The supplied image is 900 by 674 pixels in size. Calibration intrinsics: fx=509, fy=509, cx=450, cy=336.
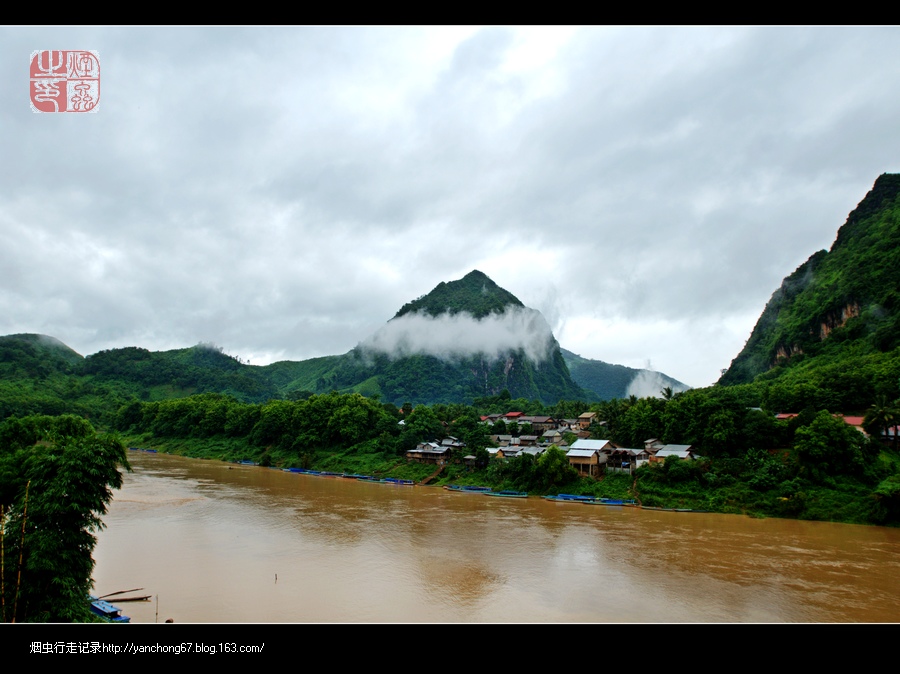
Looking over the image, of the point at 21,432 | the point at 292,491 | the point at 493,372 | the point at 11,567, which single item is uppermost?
the point at 493,372

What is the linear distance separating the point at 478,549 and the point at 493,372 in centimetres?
9573

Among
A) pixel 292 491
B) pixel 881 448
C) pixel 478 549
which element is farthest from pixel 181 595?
pixel 881 448

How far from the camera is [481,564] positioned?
60.4ft

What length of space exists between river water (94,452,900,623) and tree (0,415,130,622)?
3.26 m

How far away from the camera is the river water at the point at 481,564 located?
14156mm

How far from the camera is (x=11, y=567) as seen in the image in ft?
33.2

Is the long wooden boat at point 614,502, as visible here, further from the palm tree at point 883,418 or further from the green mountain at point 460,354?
the green mountain at point 460,354

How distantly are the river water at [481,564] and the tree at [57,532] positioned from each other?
3260 mm

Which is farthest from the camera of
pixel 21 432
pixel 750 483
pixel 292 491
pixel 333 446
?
pixel 333 446

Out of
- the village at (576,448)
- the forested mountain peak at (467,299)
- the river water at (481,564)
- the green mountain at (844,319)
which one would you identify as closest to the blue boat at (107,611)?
the river water at (481,564)

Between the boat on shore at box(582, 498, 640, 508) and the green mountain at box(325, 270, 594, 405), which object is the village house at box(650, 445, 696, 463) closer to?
the boat on shore at box(582, 498, 640, 508)

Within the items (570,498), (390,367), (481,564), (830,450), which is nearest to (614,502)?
(570,498)

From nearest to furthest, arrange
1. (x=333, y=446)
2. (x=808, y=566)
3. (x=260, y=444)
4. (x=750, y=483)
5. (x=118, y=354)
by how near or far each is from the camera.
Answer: (x=808, y=566), (x=750, y=483), (x=333, y=446), (x=260, y=444), (x=118, y=354)

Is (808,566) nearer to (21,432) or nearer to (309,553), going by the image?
(309,553)
